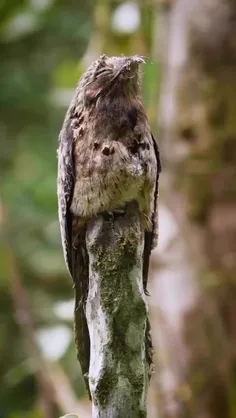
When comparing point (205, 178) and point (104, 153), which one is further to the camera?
point (205, 178)

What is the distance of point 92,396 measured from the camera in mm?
657

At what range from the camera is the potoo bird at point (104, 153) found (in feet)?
2.20

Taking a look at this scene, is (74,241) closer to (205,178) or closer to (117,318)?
(117,318)

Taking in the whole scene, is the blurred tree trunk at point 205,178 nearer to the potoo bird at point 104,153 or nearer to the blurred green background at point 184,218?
the blurred green background at point 184,218

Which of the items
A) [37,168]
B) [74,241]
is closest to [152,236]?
[74,241]

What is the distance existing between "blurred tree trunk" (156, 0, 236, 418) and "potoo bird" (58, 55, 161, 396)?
109cm

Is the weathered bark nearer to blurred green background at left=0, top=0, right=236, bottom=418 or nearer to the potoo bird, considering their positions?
the potoo bird

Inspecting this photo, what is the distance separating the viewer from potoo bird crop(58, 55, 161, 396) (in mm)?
672

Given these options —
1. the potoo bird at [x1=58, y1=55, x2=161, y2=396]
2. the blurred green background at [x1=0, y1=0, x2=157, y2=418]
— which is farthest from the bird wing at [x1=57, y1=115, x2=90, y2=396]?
the blurred green background at [x1=0, y1=0, x2=157, y2=418]

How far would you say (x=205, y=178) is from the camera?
187cm

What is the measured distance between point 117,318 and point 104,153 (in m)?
0.14

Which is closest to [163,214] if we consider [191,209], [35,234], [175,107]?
[191,209]

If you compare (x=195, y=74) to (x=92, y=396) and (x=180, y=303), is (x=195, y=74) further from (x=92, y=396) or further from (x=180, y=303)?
(x=92, y=396)

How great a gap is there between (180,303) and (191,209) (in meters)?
0.23
